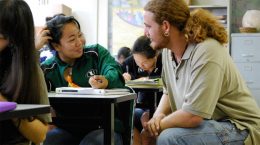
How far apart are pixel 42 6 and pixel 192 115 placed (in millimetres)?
4493

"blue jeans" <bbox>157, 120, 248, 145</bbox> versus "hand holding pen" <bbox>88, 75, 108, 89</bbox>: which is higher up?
"hand holding pen" <bbox>88, 75, 108, 89</bbox>

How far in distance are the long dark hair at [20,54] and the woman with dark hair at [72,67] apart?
30.1 inches

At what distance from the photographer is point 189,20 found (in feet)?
5.47

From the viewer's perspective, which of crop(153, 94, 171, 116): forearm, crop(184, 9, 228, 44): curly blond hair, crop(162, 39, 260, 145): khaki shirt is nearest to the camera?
crop(162, 39, 260, 145): khaki shirt

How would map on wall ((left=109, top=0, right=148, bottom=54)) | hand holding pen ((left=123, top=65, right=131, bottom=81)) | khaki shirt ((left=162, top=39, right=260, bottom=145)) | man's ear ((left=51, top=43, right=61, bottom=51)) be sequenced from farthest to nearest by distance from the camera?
map on wall ((left=109, top=0, right=148, bottom=54)) → hand holding pen ((left=123, top=65, right=131, bottom=81)) → man's ear ((left=51, top=43, right=61, bottom=51)) → khaki shirt ((left=162, top=39, right=260, bottom=145))

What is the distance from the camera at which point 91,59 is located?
215 cm

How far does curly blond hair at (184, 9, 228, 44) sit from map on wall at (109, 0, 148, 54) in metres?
4.03

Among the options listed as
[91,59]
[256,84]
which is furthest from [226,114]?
[256,84]

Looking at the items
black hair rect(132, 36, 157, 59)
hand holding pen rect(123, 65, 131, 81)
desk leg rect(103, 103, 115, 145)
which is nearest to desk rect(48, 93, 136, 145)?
desk leg rect(103, 103, 115, 145)

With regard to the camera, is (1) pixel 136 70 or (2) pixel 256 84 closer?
(1) pixel 136 70

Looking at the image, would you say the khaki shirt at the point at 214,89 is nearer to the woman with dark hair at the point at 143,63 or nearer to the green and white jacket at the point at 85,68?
the green and white jacket at the point at 85,68

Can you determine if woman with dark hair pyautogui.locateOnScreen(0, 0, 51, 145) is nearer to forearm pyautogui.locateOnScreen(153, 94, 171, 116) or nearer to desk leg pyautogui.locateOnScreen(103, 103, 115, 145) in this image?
desk leg pyautogui.locateOnScreen(103, 103, 115, 145)

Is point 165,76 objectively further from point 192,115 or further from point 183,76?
point 192,115

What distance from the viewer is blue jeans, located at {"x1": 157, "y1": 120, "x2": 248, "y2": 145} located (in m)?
1.52
